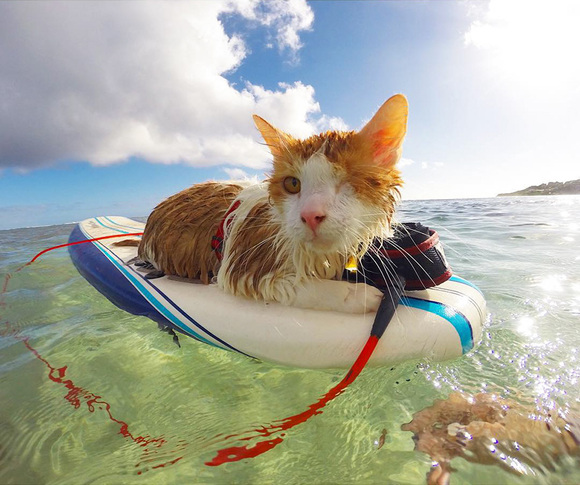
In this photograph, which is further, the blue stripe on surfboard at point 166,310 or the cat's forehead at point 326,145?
the blue stripe on surfboard at point 166,310

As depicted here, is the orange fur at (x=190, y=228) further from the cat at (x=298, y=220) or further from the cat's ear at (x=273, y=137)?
the cat's ear at (x=273, y=137)

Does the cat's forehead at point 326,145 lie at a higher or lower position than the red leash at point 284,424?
higher

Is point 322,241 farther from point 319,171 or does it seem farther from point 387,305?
point 387,305

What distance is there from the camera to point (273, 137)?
5.06 ft

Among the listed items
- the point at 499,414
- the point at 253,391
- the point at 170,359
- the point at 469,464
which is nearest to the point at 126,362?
the point at 170,359

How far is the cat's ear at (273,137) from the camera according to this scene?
150cm

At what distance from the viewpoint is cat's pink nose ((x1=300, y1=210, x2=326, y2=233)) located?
1.21 metres

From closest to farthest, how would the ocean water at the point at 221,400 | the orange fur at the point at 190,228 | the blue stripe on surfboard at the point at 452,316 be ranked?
the ocean water at the point at 221,400 → the blue stripe on surfboard at the point at 452,316 → the orange fur at the point at 190,228

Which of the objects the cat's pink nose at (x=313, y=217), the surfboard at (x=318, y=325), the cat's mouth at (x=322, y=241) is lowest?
the surfboard at (x=318, y=325)

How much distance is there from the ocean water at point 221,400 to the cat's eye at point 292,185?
72 centimetres

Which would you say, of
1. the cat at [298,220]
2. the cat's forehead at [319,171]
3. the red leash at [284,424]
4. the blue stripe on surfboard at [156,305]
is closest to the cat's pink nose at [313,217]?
the cat at [298,220]

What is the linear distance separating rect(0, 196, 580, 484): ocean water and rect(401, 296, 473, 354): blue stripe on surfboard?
12 cm

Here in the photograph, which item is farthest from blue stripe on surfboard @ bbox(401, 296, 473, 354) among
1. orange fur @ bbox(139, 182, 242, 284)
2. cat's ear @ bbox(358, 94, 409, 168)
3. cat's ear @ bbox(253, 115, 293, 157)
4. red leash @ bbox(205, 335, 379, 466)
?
orange fur @ bbox(139, 182, 242, 284)

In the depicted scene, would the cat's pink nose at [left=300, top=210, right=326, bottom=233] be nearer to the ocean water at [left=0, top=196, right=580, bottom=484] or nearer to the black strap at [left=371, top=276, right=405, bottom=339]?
the black strap at [left=371, top=276, right=405, bottom=339]
